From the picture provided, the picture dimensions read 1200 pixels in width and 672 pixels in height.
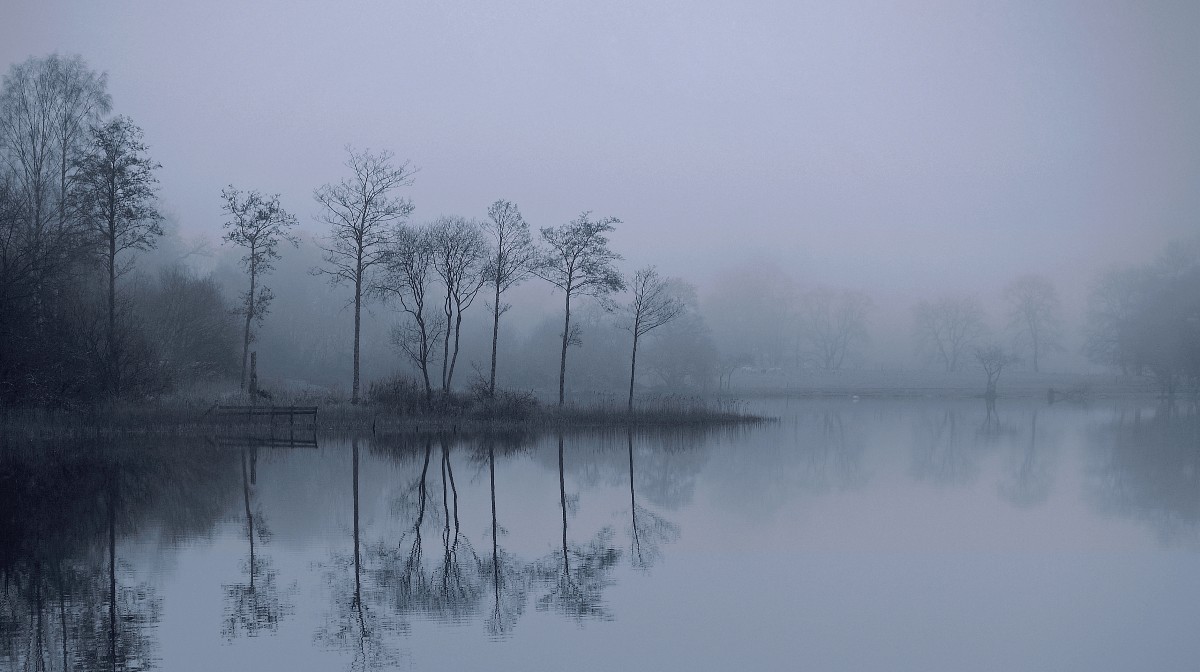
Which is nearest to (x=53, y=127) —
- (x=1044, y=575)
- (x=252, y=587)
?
(x=252, y=587)

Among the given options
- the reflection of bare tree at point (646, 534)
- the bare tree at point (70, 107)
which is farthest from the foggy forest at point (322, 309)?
the reflection of bare tree at point (646, 534)

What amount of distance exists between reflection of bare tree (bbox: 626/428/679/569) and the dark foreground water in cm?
8

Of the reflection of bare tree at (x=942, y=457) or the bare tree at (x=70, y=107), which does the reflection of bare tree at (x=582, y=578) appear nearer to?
the reflection of bare tree at (x=942, y=457)

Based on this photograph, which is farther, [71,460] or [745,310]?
[745,310]

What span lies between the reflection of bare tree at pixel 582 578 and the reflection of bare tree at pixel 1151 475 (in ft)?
30.1

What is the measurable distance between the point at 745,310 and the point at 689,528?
84.9m

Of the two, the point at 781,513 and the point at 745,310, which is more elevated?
the point at 745,310

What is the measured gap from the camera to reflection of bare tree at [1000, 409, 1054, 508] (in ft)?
62.6

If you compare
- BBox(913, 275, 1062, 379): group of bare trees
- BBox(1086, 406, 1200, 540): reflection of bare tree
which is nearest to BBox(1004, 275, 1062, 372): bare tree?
BBox(913, 275, 1062, 379): group of bare trees

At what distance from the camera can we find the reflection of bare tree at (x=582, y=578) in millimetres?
9422

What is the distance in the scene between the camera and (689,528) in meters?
14.5

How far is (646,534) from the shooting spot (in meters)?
13.9

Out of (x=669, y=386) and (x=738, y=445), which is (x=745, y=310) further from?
(x=738, y=445)

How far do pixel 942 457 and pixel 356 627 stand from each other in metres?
23.3
